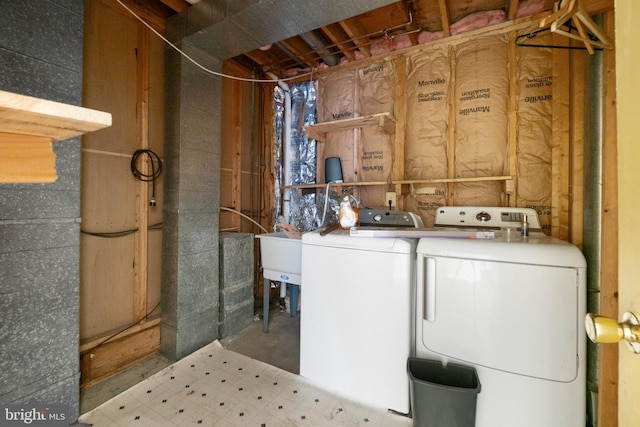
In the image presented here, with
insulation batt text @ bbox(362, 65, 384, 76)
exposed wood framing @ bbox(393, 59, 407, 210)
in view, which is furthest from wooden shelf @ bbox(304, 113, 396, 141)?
insulation batt text @ bbox(362, 65, 384, 76)

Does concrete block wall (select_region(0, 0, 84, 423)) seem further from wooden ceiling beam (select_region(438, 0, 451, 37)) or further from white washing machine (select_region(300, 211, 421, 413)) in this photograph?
wooden ceiling beam (select_region(438, 0, 451, 37))

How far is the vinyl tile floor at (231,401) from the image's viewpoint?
1.44 m

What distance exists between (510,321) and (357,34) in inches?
96.9

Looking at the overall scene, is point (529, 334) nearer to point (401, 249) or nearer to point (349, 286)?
point (401, 249)

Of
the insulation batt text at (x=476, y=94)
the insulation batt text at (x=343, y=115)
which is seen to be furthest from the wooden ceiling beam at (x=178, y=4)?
the insulation batt text at (x=476, y=94)

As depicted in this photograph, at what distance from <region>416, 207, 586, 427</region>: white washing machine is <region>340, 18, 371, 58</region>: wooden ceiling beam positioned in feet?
6.37

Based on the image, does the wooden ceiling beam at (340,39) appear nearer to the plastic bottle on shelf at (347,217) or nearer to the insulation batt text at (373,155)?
the insulation batt text at (373,155)

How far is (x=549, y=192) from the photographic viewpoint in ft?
6.48

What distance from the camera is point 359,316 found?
157 cm

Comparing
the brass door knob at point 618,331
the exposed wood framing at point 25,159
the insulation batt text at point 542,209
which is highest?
the exposed wood framing at point 25,159

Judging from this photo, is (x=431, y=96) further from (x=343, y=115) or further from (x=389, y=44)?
(x=343, y=115)

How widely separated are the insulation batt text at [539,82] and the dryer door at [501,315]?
1.59 m

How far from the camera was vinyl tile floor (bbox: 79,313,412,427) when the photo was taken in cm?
144

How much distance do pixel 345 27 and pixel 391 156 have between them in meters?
1.16
